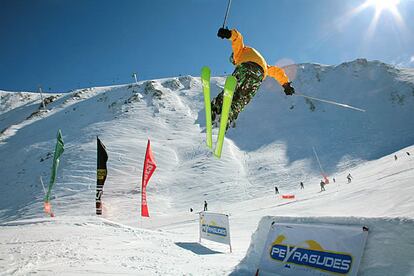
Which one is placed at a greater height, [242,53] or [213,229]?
[242,53]

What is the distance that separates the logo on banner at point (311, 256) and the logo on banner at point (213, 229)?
539 cm

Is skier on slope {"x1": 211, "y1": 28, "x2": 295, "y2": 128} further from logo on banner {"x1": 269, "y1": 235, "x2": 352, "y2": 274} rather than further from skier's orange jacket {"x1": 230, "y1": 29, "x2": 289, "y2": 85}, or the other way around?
logo on banner {"x1": 269, "y1": 235, "x2": 352, "y2": 274}

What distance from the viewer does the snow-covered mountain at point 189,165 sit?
9.12 meters

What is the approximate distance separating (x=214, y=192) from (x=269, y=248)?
34881 mm

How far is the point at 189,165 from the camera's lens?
5262 centimetres

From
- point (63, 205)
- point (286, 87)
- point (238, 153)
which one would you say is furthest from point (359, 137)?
point (286, 87)

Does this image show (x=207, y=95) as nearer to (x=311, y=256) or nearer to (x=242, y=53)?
(x=242, y=53)

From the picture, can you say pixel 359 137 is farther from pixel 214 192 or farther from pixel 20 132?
pixel 20 132

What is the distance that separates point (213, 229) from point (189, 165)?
41.0 metres

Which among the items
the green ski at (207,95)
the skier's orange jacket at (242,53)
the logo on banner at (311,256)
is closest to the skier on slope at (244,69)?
the skier's orange jacket at (242,53)

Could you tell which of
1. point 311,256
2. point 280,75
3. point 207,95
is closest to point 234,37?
point 207,95

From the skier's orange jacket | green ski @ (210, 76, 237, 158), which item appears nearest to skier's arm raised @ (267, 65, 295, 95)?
the skier's orange jacket

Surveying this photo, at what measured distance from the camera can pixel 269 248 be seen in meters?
5.85

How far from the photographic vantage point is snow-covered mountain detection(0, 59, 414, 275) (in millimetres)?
9125
